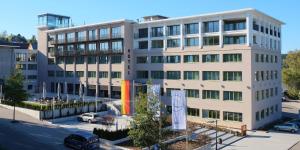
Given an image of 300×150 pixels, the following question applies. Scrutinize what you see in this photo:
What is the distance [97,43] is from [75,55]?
8.88m

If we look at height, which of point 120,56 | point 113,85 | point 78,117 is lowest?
point 78,117

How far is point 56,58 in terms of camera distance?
303 ft

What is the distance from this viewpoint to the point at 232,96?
5847cm

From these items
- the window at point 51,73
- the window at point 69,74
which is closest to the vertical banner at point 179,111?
the window at point 69,74

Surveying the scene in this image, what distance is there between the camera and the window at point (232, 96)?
57750 millimetres

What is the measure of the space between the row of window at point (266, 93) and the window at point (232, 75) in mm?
4249

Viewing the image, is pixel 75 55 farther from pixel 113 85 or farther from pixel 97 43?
pixel 113 85

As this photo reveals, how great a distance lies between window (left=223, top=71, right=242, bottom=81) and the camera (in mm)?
57875

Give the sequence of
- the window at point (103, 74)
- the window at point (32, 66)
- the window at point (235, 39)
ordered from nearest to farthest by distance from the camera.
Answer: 1. the window at point (235, 39)
2. the window at point (103, 74)
3. the window at point (32, 66)

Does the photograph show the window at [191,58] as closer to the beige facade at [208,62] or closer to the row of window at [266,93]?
the beige facade at [208,62]

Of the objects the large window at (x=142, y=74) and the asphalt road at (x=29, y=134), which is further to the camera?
the large window at (x=142, y=74)

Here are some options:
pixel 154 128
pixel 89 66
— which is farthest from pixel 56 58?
pixel 154 128

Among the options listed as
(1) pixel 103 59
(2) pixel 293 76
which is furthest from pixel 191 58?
(2) pixel 293 76

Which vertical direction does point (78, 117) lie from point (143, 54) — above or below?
below
